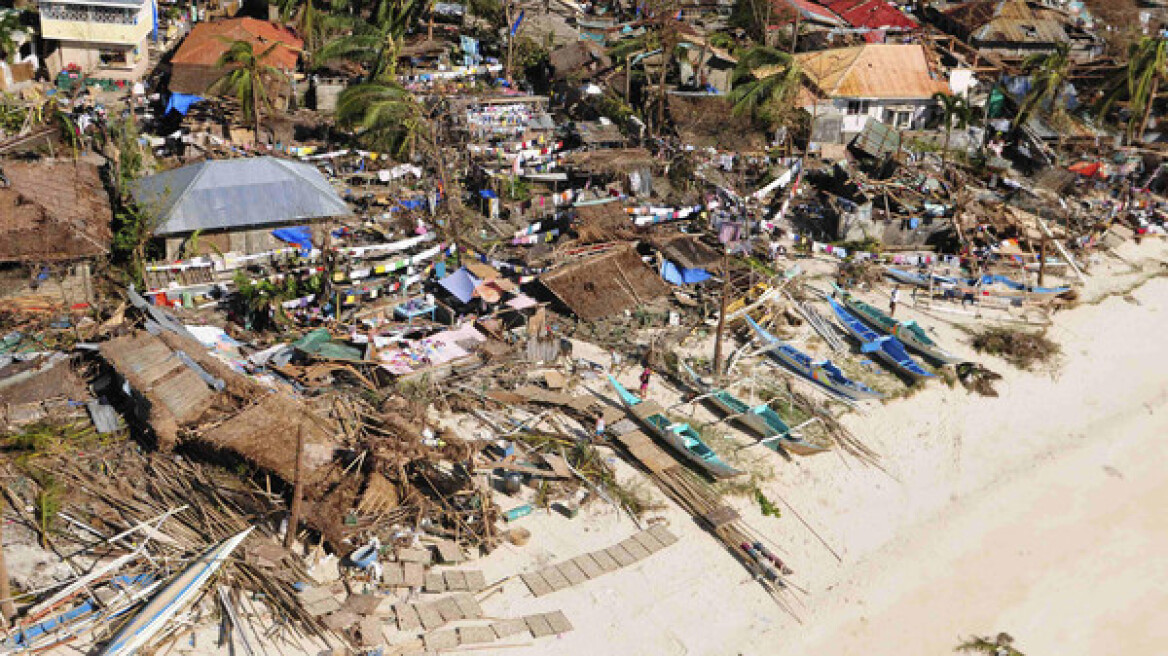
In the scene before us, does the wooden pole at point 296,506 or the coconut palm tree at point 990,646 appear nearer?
the wooden pole at point 296,506

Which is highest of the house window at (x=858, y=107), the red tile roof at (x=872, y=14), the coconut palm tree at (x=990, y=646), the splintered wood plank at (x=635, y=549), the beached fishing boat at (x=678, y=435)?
the red tile roof at (x=872, y=14)

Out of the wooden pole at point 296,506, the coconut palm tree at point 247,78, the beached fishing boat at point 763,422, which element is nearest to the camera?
the wooden pole at point 296,506

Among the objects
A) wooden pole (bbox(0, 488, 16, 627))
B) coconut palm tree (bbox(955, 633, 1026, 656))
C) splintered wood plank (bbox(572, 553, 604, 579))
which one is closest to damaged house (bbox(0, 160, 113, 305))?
wooden pole (bbox(0, 488, 16, 627))

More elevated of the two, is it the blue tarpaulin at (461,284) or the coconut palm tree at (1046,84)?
the coconut palm tree at (1046,84)

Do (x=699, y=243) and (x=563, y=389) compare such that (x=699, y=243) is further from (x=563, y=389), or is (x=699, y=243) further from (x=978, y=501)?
(x=978, y=501)

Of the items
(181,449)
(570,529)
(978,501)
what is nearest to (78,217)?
(181,449)

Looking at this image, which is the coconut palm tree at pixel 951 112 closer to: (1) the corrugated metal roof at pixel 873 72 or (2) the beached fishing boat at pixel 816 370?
(1) the corrugated metal roof at pixel 873 72

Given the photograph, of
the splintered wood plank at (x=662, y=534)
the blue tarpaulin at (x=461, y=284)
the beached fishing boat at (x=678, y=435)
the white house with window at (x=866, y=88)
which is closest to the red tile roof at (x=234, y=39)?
the blue tarpaulin at (x=461, y=284)

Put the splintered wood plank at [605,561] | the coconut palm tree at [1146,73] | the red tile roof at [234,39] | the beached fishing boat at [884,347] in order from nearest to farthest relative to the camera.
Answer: the splintered wood plank at [605,561], the beached fishing boat at [884,347], the red tile roof at [234,39], the coconut palm tree at [1146,73]
